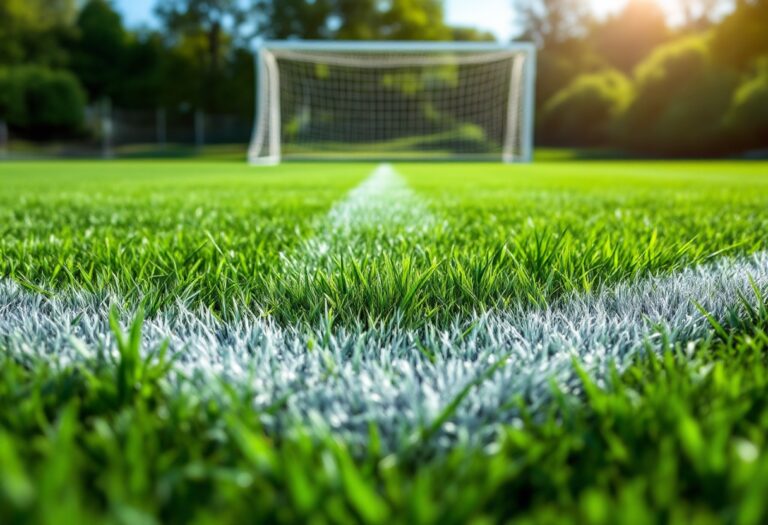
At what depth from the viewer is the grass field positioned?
1.71 feet

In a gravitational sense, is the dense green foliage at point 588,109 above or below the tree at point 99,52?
below

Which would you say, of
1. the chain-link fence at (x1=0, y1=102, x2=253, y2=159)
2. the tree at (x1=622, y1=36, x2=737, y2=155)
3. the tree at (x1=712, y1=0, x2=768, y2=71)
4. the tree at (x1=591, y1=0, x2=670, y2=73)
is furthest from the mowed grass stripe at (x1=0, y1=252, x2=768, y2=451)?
the tree at (x1=591, y1=0, x2=670, y2=73)

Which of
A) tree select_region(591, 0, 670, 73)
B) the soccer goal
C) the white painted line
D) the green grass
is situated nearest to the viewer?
the green grass

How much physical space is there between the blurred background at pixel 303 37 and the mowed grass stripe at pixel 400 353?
86.1 feet

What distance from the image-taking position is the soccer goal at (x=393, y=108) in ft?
77.7

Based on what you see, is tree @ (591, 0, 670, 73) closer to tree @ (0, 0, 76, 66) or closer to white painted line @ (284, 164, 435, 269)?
tree @ (0, 0, 76, 66)

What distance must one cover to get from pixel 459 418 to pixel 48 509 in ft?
1.45

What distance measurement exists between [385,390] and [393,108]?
30.5m

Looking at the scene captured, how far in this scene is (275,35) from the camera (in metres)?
36.2

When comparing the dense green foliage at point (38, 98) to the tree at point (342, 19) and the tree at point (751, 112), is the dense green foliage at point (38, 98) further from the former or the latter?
the tree at point (751, 112)

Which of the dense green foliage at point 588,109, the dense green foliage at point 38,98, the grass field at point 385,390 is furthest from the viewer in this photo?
the dense green foliage at point 38,98

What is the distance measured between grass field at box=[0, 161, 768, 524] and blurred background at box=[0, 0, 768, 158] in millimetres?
26227

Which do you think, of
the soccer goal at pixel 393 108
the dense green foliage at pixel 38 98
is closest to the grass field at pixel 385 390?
the soccer goal at pixel 393 108

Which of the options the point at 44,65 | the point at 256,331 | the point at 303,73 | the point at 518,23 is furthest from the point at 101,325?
the point at 518,23
